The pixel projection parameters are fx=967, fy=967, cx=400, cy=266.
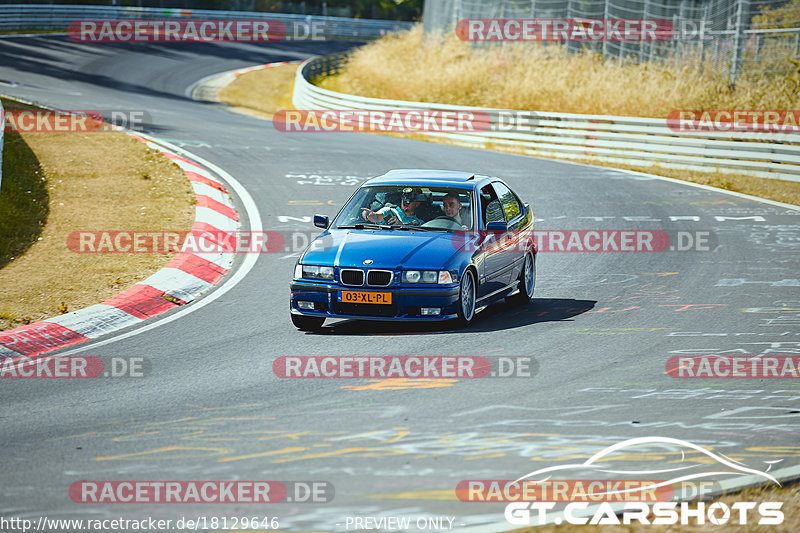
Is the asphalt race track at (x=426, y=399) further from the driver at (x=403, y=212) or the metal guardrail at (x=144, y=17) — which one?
the metal guardrail at (x=144, y=17)

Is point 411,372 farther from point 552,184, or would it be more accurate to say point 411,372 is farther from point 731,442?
point 552,184

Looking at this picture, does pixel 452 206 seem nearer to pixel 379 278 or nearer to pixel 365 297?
pixel 379 278

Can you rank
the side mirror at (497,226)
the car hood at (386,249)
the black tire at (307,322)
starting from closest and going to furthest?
the car hood at (386,249) < the black tire at (307,322) < the side mirror at (497,226)

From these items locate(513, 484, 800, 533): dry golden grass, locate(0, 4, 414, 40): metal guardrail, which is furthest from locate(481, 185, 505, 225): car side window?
locate(0, 4, 414, 40): metal guardrail

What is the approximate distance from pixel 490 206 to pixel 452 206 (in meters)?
0.64

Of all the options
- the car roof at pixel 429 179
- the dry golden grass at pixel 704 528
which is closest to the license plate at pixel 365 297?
the car roof at pixel 429 179

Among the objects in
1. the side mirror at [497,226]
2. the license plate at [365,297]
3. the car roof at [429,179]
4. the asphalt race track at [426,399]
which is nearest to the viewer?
the asphalt race track at [426,399]

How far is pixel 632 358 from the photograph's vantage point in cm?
833

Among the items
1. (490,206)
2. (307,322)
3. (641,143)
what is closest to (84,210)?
(307,322)

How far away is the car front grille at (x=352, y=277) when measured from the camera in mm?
9172

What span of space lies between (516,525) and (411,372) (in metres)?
2.95

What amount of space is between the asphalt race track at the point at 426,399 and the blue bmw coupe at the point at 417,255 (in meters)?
0.27

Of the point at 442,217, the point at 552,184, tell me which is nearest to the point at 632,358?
the point at 442,217

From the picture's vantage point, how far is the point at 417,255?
930 cm
